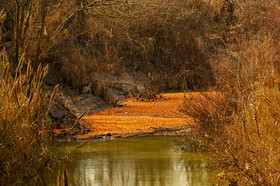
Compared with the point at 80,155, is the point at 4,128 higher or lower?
higher

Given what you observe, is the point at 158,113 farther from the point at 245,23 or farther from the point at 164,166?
the point at 245,23

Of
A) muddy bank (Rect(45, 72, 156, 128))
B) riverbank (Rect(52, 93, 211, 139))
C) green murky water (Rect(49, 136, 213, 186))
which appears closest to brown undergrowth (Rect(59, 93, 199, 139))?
riverbank (Rect(52, 93, 211, 139))

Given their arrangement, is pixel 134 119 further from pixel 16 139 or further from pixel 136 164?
pixel 16 139

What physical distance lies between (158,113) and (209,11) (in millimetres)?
9936

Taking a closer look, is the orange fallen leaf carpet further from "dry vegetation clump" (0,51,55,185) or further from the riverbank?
"dry vegetation clump" (0,51,55,185)

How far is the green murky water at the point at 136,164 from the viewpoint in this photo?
17.7ft

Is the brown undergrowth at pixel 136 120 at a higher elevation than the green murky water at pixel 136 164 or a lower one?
lower

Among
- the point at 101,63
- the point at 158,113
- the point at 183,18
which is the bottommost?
the point at 158,113

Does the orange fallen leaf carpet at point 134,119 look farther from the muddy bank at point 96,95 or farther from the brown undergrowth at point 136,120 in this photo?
the muddy bank at point 96,95

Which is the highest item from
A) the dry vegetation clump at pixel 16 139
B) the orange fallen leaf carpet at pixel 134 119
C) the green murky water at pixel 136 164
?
the dry vegetation clump at pixel 16 139

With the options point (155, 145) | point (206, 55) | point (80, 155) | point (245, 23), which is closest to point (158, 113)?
point (155, 145)

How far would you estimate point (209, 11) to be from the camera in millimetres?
19531

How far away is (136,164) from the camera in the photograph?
20.1 feet

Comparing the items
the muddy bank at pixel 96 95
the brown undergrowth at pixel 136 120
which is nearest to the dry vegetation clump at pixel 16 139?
the brown undergrowth at pixel 136 120
